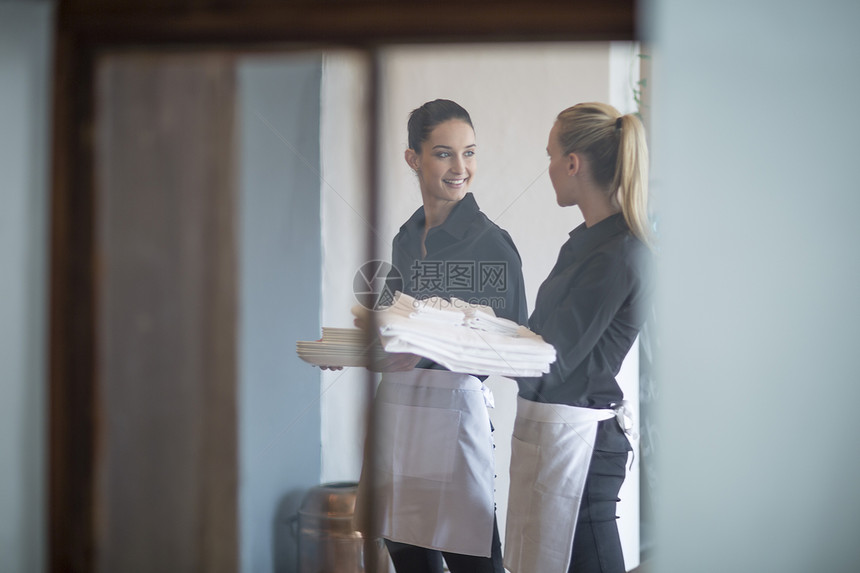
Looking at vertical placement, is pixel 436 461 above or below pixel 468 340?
below

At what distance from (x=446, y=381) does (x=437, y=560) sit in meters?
0.32

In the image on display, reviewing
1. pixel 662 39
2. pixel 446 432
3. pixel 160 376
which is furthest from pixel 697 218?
pixel 160 376

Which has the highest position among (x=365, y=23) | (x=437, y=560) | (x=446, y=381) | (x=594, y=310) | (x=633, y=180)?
(x=365, y=23)

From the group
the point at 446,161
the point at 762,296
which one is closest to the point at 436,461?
the point at 446,161

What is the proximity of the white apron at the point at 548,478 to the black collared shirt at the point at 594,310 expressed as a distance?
0.10ft

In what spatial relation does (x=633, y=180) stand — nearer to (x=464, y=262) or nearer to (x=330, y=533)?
(x=464, y=262)

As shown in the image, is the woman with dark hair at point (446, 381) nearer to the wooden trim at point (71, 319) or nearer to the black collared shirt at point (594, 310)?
the black collared shirt at point (594, 310)

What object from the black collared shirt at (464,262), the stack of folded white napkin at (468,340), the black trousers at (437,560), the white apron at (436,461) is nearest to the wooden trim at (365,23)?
the black collared shirt at (464,262)

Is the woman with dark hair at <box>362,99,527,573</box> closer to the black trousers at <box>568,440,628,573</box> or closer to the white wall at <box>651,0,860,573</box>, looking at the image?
the black trousers at <box>568,440,628,573</box>

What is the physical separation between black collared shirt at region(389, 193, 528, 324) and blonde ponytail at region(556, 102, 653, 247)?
19 cm

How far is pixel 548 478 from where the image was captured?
103 centimetres

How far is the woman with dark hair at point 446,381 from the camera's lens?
1046 millimetres

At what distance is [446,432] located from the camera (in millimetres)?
1051

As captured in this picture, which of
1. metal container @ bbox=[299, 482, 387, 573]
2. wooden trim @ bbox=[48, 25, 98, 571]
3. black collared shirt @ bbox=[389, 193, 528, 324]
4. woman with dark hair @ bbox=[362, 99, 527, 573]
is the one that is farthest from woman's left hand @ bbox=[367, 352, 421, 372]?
wooden trim @ bbox=[48, 25, 98, 571]
